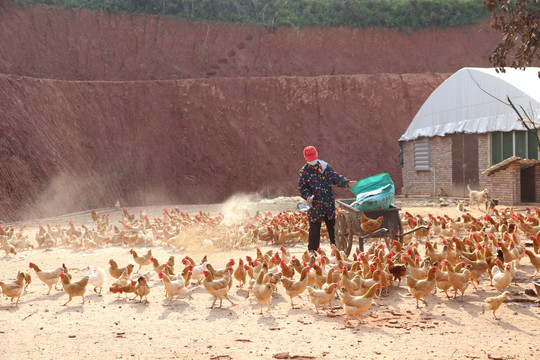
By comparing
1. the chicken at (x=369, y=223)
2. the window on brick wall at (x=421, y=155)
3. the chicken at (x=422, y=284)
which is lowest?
the chicken at (x=422, y=284)

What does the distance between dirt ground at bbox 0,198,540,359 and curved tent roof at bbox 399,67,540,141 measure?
13585 mm

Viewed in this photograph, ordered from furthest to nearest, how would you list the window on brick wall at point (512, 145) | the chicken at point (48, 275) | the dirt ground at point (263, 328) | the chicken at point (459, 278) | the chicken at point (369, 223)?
the window on brick wall at point (512, 145) → the chicken at point (369, 223) → the chicken at point (48, 275) → the chicken at point (459, 278) → the dirt ground at point (263, 328)

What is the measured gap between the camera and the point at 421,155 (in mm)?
26984

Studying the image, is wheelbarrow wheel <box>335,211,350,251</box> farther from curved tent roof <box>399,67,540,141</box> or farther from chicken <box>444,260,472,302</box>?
curved tent roof <box>399,67,540,141</box>

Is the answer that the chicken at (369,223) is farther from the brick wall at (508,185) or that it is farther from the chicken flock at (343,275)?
the brick wall at (508,185)

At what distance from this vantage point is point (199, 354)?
A: 5770 mm

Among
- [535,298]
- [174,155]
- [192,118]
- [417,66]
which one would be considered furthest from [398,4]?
[535,298]

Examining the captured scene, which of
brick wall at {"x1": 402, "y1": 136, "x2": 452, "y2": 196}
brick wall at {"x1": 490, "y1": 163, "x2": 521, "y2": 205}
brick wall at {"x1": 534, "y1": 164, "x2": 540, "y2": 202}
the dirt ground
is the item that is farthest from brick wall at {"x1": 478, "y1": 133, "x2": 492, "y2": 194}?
the dirt ground

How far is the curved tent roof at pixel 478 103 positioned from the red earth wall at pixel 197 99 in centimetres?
502

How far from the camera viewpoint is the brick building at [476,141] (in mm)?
19750

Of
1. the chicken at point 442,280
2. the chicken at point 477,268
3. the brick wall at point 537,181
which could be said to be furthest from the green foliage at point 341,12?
the chicken at point 442,280

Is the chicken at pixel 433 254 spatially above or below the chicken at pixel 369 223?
below

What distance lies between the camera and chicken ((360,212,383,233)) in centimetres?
916

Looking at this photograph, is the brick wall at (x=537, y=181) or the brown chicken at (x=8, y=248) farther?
the brick wall at (x=537, y=181)
